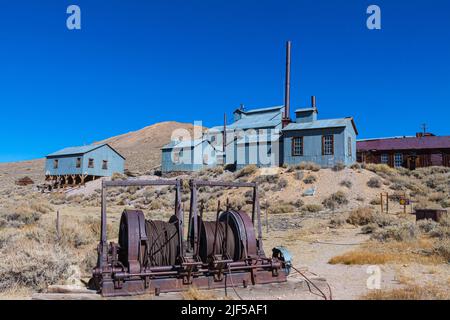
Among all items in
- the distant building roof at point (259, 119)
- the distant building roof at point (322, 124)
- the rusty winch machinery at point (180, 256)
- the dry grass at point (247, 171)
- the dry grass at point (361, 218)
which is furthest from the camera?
the distant building roof at point (259, 119)

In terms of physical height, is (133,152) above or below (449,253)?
above

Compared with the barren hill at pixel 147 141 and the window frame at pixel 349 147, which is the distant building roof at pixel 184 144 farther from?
the barren hill at pixel 147 141

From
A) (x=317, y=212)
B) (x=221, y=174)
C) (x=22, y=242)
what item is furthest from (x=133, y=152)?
(x=22, y=242)

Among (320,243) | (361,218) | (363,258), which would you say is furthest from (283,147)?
(363,258)

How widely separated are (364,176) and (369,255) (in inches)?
729

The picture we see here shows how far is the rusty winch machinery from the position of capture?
609cm

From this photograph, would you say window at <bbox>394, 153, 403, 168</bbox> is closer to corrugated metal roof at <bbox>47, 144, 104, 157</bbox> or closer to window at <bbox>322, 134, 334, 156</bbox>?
window at <bbox>322, 134, 334, 156</bbox>

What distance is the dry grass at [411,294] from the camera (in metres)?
6.14

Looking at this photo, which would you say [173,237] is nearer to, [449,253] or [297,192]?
[449,253]

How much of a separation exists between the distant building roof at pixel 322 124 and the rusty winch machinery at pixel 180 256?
23925 mm

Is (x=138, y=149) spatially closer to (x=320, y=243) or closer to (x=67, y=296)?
(x=320, y=243)

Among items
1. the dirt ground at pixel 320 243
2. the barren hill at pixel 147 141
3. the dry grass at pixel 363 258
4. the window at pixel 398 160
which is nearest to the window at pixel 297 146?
the dirt ground at pixel 320 243

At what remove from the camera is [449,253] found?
9023 millimetres

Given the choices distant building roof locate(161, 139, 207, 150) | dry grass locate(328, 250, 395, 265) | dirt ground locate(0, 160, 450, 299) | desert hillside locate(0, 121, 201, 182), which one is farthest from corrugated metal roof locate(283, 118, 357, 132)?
desert hillside locate(0, 121, 201, 182)
